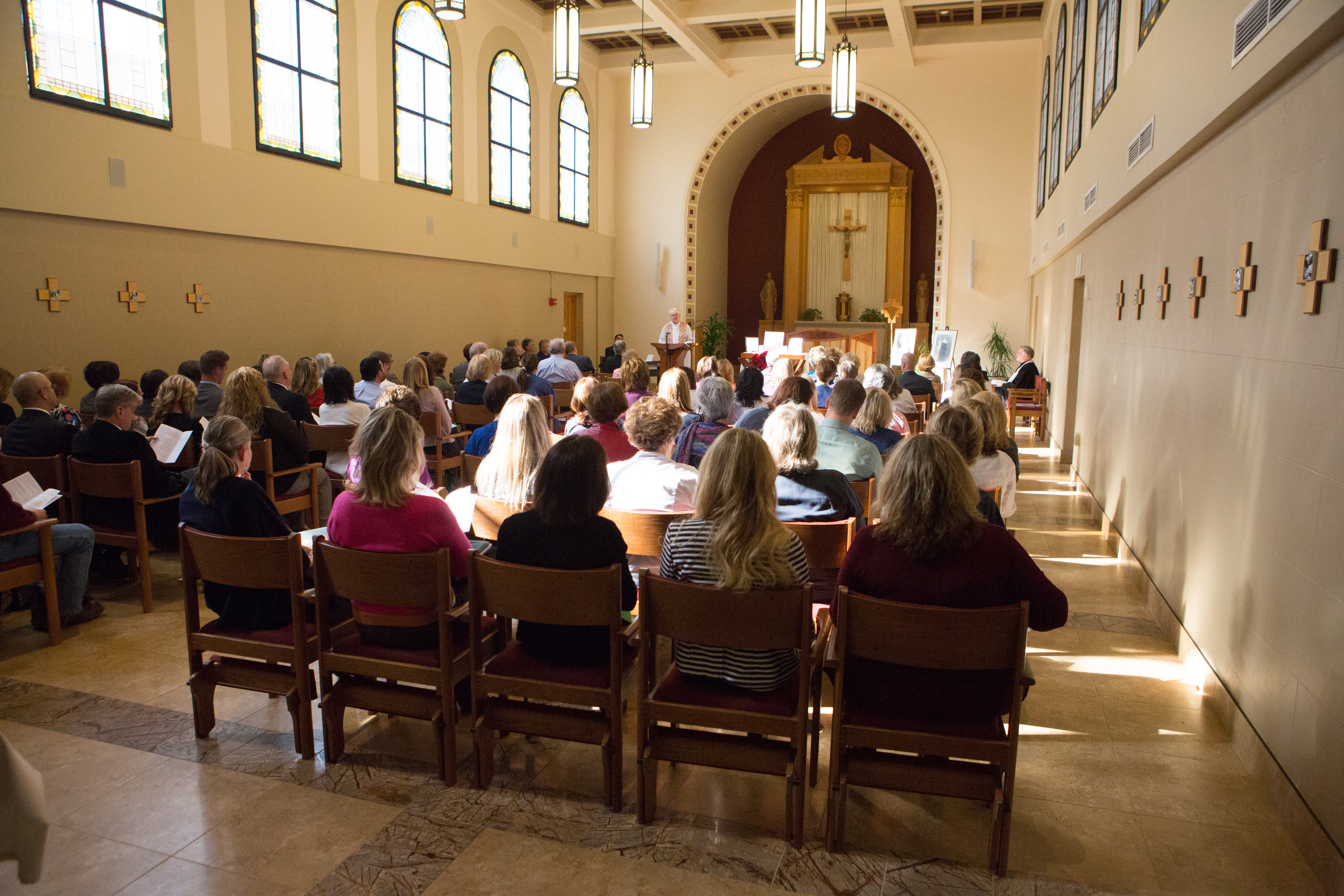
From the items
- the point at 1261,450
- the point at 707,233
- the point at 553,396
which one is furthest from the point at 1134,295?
the point at 707,233

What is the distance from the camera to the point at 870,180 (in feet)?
54.9

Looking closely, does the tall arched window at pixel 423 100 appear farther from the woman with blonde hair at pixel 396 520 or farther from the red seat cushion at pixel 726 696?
the red seat cushion at pixel 726 696

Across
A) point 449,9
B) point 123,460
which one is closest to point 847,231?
point 449,9

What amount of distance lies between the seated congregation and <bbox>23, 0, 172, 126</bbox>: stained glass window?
5.12 meters

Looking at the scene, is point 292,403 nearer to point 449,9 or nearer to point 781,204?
point 449,9

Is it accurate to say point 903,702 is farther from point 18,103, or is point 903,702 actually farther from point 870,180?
point 870,180

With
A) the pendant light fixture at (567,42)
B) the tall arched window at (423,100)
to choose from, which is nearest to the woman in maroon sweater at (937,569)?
the pendant light fixture at (567,42)

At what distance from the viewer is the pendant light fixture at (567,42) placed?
7.11m

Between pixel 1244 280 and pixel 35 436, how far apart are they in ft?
17.7

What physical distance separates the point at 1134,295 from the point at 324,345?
8278 millimetres

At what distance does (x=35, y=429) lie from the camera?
4.48m

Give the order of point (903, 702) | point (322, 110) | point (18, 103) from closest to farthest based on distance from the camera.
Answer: point (903, 702) → point (18, 103) → point (322, 110)

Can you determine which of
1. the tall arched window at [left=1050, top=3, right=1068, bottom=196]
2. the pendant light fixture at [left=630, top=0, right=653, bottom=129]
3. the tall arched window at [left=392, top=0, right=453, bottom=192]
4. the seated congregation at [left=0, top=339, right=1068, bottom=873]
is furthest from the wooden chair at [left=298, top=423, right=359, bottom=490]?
the tall arched window at [left=1050, top=3, right=1068, bottom=196]

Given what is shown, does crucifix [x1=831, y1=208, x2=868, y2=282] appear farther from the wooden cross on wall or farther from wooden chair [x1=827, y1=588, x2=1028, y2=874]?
wooden chair [x1=827, y1=588, x2=1028, y2=874]
